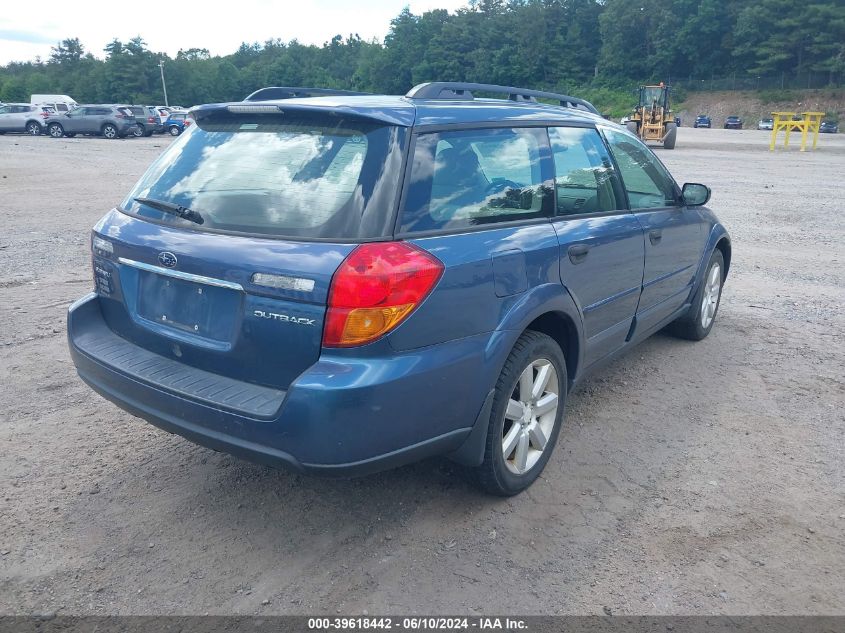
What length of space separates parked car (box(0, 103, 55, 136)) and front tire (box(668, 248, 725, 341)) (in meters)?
41.2

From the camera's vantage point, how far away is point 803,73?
78.2 m

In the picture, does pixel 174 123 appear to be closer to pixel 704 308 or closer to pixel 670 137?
pixel 670 137

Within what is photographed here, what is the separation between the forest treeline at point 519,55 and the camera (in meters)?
84.1

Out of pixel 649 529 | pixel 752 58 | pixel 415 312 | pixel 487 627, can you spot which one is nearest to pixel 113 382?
pixel 415 312

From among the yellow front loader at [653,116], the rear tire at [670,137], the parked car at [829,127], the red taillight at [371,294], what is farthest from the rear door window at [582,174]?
the parked car at [829,127]

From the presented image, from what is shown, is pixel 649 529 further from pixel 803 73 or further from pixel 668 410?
pixel 803 73

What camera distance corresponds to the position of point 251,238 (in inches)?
108

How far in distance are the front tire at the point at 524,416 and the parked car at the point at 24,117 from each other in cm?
4228

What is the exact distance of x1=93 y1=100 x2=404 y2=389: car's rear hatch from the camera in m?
2.61

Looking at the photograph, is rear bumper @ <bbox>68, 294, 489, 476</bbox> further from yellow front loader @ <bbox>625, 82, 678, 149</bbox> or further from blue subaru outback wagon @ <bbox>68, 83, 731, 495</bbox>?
yellow front loader @ <bbox>625, 82, 678, 149</bbox>

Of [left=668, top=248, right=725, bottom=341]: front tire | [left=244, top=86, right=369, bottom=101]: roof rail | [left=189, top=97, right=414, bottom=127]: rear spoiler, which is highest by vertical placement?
[left=244, top=86, right=369, bottom=101]: roof rail

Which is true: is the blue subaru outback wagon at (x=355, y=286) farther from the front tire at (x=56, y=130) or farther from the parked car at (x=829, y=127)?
the parked car at (x=829, y=127)

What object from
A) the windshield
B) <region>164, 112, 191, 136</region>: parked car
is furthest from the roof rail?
<region>164, 112, 191, 136</region>: parked car

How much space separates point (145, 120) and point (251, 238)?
129ft
